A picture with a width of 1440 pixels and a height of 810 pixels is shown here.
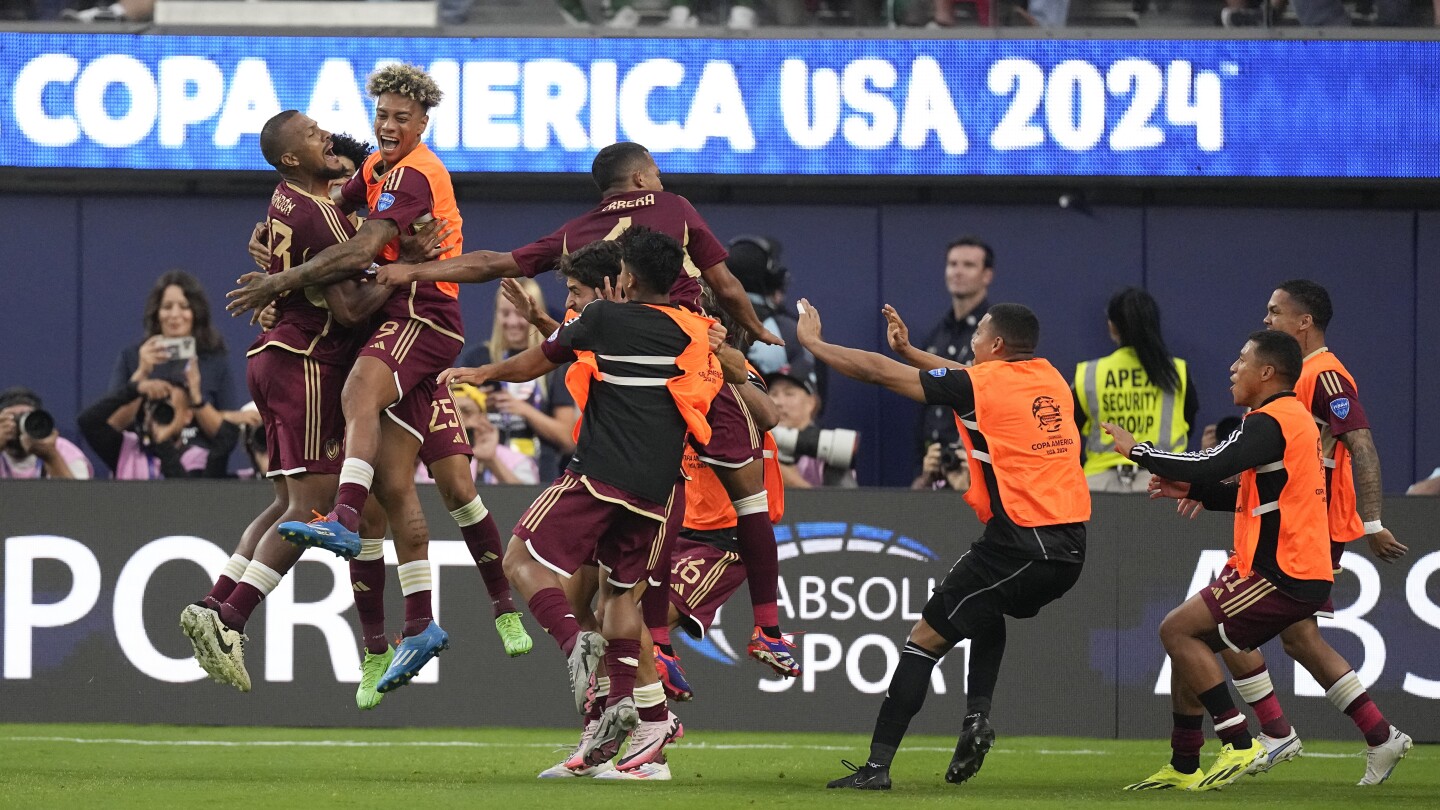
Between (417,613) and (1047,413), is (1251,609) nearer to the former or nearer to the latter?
(1047,413)

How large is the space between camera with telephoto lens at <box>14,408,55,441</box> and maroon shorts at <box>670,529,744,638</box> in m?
4.33

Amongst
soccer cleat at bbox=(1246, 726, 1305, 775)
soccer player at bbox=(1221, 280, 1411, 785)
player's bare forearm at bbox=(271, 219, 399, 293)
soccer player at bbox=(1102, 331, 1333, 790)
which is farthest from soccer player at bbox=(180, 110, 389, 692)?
soccer cleat at bbox=(1246, 726, 1305, 775)

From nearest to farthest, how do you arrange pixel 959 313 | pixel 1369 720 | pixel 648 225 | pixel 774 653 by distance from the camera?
pixel 648 225, pixel 1369 720, pixel 774 653, pixel 959 313

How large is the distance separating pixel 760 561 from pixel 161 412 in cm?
445

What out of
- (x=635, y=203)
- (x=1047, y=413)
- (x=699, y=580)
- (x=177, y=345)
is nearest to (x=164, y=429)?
(x=177, y=345)

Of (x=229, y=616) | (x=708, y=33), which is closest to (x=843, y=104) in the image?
(x=708, y=33)

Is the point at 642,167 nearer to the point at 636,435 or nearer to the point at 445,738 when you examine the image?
the point at 636,435

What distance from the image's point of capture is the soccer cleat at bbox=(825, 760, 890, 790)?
7.66 meters

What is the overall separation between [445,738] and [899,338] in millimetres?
3777

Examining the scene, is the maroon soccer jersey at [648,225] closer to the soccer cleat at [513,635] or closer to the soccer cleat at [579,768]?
the soccer cleat at [513,635]

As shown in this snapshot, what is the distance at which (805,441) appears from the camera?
11555mm

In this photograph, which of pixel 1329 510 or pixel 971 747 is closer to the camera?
pixel 971 747

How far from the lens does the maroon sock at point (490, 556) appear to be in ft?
27.7

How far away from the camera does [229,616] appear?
773 cm
